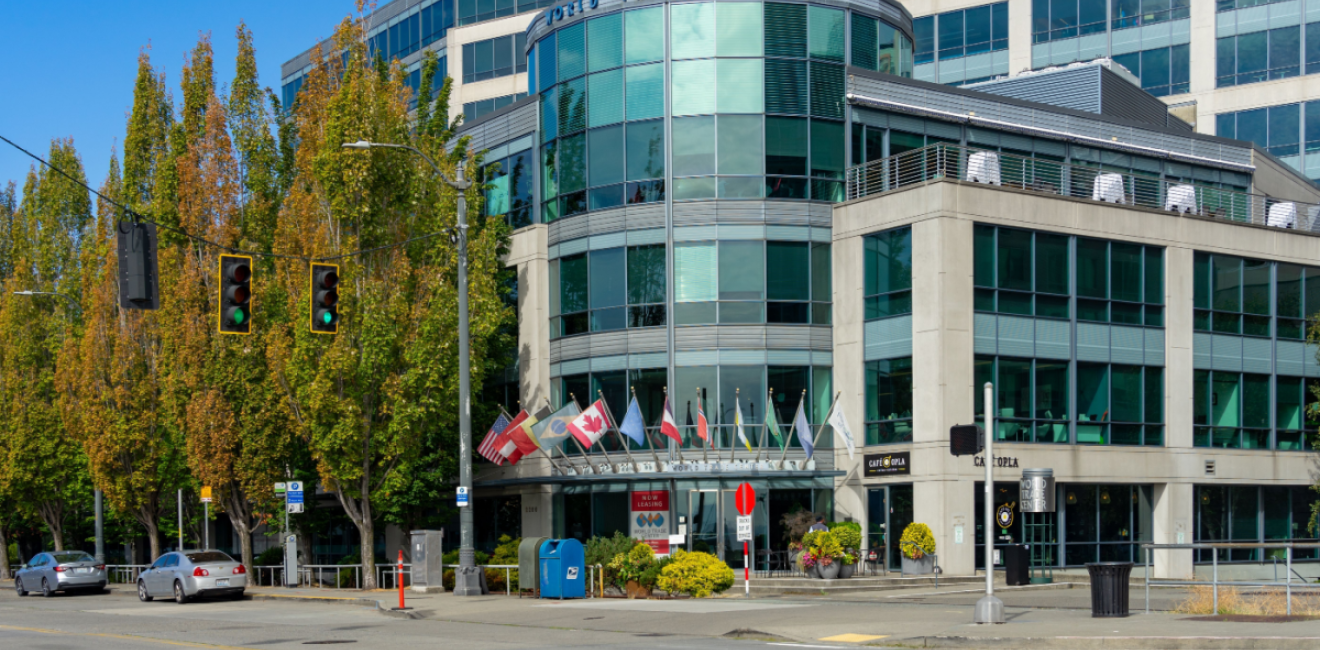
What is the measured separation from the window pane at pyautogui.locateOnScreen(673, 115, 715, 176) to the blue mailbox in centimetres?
1220

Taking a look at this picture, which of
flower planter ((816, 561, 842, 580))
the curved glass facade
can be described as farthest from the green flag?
the curved glass facade

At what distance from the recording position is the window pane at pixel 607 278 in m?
37.5

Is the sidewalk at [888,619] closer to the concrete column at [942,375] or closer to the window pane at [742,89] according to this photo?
the concrete column at [942,375]

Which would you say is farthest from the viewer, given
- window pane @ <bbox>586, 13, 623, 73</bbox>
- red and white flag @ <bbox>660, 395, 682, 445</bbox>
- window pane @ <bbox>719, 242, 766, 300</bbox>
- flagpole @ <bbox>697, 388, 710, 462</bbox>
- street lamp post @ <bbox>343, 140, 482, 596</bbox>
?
window pane @ <bbox>586, 13, 623, 73</bbox>

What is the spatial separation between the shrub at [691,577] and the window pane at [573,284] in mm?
11560

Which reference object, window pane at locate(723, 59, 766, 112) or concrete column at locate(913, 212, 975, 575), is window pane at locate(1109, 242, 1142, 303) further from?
window pane at locate(723, 59, 766, 112)

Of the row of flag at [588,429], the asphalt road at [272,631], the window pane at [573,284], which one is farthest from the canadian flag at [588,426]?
the asphalt road at [272,631]

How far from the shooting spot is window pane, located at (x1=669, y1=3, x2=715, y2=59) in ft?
121

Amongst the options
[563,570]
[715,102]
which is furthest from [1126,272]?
[563,570]

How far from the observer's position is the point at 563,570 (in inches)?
1117

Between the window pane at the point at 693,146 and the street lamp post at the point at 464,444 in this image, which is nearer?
the street lamp post at the point at 464,444

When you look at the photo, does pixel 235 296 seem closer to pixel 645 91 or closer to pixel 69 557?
pixel 645 91

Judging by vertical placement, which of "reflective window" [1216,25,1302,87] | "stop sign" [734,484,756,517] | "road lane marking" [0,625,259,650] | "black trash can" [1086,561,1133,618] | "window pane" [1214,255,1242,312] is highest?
"reflective window" [1216,25,1302,87]

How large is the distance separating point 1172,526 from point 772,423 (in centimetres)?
1213
